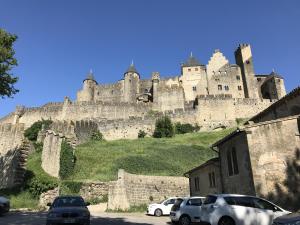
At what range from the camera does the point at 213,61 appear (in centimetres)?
7638

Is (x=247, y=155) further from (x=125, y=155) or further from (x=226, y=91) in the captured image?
(x=226, y=91)

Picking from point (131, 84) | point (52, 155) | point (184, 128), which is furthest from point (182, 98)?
point (52, 155)

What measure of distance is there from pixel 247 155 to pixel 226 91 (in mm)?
56819

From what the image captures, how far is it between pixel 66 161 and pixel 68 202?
1690cm

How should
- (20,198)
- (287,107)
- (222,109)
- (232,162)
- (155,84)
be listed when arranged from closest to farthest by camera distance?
(232,162)
(287,107)
(20,198)
(222,109)
(155,84)

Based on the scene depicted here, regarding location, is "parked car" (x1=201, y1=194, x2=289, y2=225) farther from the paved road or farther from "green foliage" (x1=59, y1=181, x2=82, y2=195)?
"green foliage" (x1=59, y1=181, x2=82, y2=195)

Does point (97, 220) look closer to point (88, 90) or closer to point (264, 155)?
point (264, 155)

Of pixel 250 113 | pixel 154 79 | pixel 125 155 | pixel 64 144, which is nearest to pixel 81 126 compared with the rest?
pixel 125 155

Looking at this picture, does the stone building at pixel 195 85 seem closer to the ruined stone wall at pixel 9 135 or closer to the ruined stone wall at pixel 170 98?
the ruined stone wall at pixel 170 98

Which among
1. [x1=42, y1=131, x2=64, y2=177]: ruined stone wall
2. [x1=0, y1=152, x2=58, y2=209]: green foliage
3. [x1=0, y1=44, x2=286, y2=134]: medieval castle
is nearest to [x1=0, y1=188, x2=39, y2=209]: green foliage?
[x1=0, y1=152, x2=58, y2=209]: green foliage

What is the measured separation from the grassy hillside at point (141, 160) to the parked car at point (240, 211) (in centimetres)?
1788

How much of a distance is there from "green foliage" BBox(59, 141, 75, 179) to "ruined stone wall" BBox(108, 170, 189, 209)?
6526 millimetres

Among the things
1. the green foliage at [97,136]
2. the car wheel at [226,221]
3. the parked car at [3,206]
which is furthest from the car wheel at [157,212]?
the green foliage at [97,136]

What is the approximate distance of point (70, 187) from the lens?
26.9 m
